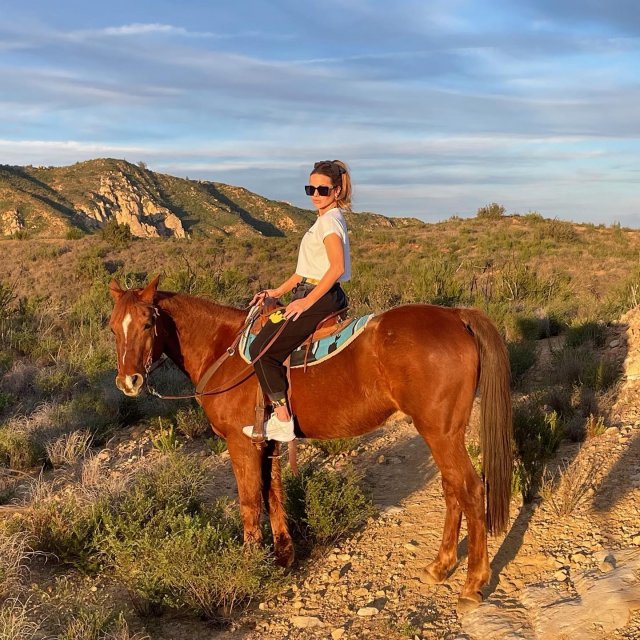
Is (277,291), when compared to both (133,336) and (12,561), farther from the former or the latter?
(12,561)

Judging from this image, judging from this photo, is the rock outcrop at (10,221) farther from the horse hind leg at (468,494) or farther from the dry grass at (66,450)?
the horse hind leg at (468,494)

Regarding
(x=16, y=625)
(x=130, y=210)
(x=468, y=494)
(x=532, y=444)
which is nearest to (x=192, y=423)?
(x=532, y=444)

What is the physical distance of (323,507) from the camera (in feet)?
15.8

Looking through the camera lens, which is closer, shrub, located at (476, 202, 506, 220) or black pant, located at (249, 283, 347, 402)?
black pant, located at (249, 283, 347, 402)

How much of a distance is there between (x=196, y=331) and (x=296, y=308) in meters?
1.02

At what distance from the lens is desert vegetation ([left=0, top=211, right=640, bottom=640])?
3.97 metres

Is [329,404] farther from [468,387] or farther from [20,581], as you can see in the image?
[20,581]

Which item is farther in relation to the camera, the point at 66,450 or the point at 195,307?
the point at 66,450

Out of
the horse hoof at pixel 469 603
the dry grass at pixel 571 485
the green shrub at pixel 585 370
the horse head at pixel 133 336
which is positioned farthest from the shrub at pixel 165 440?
the green shrub at pixel 585 370

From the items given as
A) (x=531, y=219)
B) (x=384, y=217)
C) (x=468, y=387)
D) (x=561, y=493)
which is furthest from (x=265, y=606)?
(x=384, y=217)

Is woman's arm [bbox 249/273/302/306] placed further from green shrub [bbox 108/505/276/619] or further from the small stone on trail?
the small stone on trail

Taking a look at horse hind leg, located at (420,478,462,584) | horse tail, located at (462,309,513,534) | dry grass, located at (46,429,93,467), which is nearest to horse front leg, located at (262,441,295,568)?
horse hind leg, located at (420,478,462,584)

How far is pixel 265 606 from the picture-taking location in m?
4.06

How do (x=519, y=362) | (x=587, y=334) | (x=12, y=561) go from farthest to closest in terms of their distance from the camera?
(x=587, y=334) < (x=519, y=362) < (x=12, y=561)
